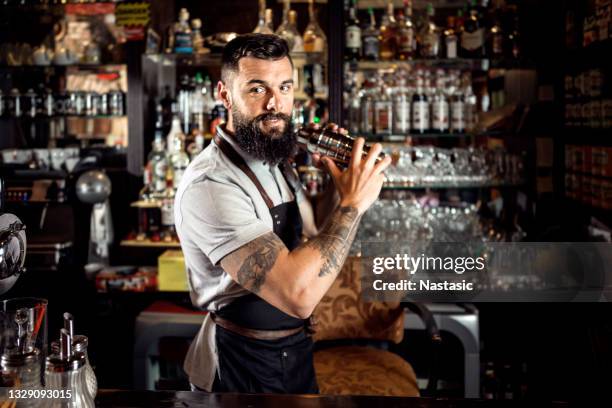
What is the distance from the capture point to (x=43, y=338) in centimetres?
118

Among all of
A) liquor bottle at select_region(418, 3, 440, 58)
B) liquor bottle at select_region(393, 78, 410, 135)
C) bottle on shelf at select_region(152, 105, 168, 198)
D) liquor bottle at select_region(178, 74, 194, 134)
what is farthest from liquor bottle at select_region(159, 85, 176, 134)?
liquor bottle at select_region(418, 3, 440, 58)

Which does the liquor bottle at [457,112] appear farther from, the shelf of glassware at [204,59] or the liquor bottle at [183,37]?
the liquor bottle at [183,37]

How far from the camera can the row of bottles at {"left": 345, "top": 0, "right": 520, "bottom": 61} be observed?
3.48 meters

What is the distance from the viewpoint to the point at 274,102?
1713mm

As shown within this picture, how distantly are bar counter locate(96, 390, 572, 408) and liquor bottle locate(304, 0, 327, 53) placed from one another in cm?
242

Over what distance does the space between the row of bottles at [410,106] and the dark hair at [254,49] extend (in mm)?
1810

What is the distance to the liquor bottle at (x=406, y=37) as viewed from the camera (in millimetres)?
3473

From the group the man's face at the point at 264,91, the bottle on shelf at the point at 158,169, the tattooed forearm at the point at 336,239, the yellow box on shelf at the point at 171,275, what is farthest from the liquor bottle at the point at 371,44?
the tattooed forearm at the point at 336,239

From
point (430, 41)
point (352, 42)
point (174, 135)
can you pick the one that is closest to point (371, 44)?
point (352, 42)

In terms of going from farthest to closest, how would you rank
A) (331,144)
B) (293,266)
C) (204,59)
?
(204,59) → (331,144) → (293,266)

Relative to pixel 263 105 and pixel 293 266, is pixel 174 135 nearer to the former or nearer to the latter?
pixel 263 105

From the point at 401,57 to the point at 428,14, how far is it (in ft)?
0.93

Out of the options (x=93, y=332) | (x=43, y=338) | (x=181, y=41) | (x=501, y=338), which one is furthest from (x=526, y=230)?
→ (x=43, y=338)

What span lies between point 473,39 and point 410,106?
0.46 metres
